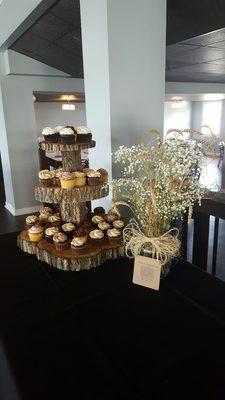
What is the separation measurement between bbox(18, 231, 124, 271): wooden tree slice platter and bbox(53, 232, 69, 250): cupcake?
2cm

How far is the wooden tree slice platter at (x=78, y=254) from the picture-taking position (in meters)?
1.29

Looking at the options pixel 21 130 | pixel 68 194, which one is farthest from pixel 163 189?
pixel 21 130

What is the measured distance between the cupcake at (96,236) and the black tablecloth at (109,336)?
145mm

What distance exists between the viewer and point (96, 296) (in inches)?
43.5

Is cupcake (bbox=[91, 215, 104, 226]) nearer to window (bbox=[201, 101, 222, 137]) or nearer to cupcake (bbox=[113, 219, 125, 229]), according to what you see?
cupcake (bbox=[113, 219, 125, 229])

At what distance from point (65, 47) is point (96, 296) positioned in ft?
9.80

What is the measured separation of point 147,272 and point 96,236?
1.06ft

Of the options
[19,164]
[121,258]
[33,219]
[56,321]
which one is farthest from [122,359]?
[19,164]

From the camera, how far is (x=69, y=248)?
136cm

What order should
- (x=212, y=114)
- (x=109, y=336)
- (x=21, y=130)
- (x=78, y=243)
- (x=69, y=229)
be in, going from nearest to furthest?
(x=109, y=336) → (x=78, y=243) → (x=69, y=229) → (x=21, y=130) → (x=212, y=114)

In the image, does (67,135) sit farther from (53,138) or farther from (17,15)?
(17,15)

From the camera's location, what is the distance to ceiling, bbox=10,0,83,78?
93.6 inches

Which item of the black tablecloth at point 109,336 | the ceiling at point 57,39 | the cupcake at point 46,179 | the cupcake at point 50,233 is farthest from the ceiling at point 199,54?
the black tablecloth at point 109,336

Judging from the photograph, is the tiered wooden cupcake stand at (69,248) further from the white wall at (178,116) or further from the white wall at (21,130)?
the white wall at (178,116)
